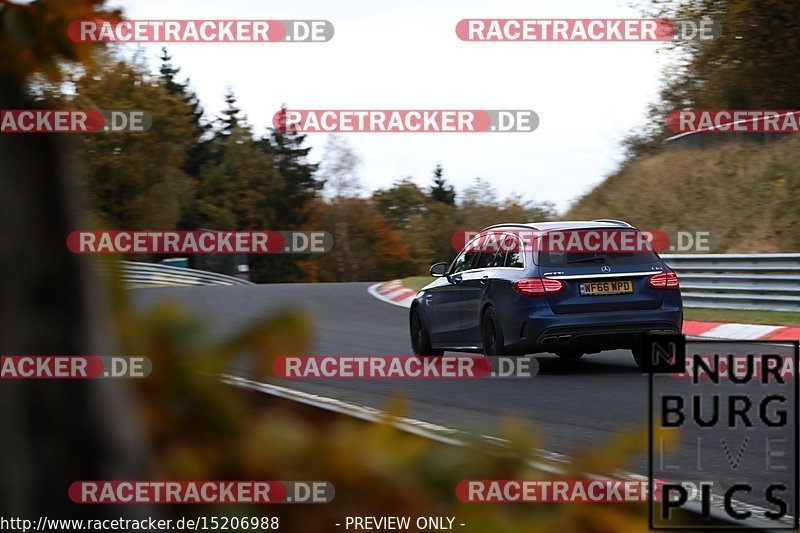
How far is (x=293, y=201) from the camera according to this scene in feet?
267

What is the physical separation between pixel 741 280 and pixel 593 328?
8.64 meters

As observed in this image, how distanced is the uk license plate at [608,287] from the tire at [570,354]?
0.89 metres

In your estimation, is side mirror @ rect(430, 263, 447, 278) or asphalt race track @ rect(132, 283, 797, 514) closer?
asphalt race track @ rect(132, 283, 797, 514)

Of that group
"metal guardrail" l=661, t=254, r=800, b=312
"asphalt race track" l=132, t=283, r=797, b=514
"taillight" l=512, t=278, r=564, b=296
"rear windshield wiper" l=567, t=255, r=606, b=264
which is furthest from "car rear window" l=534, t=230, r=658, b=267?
"metal guardrail" l=661, t=254, r=800, b=312

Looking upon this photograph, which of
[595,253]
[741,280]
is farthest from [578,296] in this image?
[741,280]

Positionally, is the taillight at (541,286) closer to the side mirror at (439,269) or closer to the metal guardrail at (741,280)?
the side mirror at (439,269)

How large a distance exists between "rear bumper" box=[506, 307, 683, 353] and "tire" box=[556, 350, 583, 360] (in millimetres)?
731

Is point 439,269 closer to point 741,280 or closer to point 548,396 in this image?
point 548,396

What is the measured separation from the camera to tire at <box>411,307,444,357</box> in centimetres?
1302

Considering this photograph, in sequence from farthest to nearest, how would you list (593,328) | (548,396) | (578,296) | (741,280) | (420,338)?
(741,280)
(420,338)
(578,296)
(593,328)
(548,396)

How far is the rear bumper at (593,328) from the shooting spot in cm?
1079

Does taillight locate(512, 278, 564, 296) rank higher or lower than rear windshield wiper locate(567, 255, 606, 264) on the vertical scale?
lower

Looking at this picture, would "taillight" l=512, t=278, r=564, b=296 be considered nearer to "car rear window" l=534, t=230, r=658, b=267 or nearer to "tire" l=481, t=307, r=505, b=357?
"car rear window" l=534, t=230, r=658, b=267

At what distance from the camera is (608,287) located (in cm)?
1086
